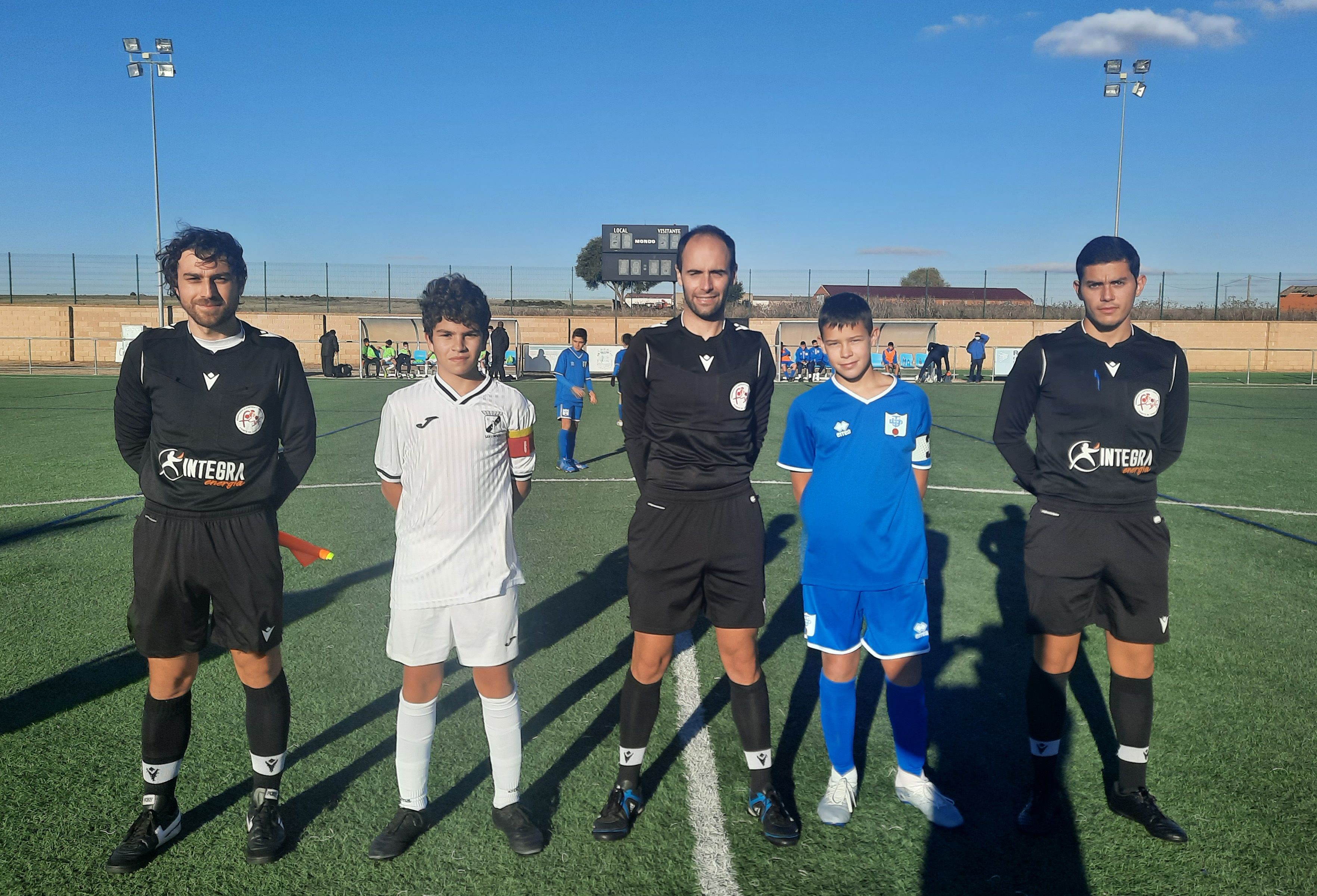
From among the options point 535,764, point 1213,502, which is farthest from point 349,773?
point 1213,502

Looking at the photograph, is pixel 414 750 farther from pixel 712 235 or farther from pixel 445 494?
pixel 712 235

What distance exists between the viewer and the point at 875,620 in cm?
312

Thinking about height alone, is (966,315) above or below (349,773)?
above

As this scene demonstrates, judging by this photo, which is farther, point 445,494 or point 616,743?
point 616,743

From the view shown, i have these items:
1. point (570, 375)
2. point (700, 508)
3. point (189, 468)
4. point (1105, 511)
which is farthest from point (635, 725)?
point (570, 375)

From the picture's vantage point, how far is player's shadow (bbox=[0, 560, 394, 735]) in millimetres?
3857

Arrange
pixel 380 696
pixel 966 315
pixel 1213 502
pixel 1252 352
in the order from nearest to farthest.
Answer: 1. pixel 380 696
2. pixel 1213 502
3. pixel 1252 352
4. pixel 966 315

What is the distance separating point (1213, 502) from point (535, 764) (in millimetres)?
8582

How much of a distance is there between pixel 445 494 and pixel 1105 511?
92.7 inches

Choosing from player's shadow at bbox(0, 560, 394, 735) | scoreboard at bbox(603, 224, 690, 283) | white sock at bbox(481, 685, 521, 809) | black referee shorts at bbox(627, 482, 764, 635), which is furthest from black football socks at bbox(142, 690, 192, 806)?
scoreboard at bbox(603, 224, 690, 283)

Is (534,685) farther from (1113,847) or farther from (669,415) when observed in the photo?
(1113,847)

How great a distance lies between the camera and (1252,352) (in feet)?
138

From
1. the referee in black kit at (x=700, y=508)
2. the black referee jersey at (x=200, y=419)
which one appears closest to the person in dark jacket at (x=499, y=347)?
the black referee jersey at (x=200, y=419)

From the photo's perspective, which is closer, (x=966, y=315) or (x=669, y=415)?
(x=669, y=415)
